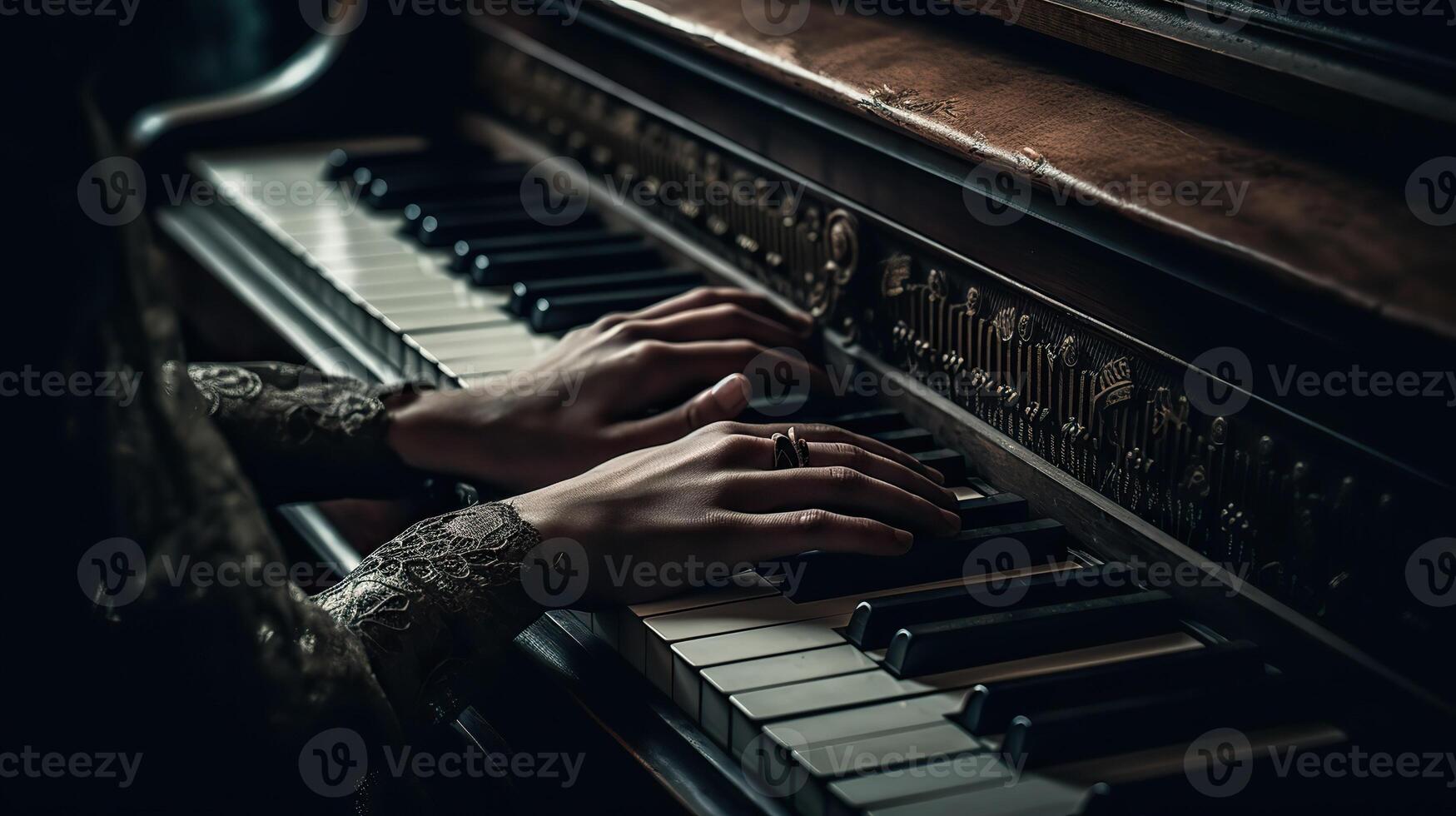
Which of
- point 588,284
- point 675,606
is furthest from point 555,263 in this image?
point 675,606

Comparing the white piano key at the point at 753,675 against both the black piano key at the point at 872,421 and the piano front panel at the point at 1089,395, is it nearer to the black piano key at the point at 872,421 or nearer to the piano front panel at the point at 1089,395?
the piano front panel at the point at 1089,395

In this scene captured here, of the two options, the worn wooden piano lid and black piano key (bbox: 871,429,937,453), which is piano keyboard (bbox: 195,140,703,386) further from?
black piano key (bbox: 871,429,937,453)

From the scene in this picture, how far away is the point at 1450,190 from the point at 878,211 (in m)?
0.84

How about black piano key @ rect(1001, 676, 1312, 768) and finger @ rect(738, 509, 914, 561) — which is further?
finger @ rect(738, 509, 914, 561)

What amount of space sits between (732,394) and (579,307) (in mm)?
557

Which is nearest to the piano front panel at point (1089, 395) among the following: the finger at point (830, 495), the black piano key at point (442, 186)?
the finger at point (830, 495)

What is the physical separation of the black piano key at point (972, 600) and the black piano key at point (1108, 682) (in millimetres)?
144

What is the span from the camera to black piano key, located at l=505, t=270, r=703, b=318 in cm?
242

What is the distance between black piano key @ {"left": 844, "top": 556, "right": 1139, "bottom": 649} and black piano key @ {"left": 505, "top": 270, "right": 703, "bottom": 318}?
42.4 inches

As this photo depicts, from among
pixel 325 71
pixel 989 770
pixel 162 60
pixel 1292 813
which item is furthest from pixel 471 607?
pixel 162 60

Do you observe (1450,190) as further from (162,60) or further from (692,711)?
(162,60)

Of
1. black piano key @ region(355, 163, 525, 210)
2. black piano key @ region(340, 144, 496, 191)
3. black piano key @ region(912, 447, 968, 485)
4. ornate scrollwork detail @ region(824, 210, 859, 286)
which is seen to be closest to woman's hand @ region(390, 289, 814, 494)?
ornate scrollwork detail @ region(824, 210, 859, 286)

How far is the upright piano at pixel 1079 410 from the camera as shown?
1.21 meters

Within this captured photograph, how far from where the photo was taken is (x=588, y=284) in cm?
244
